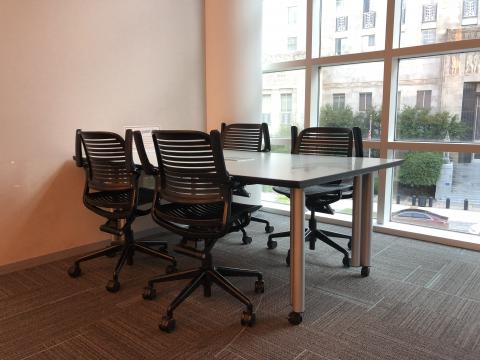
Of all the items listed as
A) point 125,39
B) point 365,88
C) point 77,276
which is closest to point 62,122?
point 125,39

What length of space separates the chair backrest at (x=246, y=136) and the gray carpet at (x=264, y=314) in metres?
1.13

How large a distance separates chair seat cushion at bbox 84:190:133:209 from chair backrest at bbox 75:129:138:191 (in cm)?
8

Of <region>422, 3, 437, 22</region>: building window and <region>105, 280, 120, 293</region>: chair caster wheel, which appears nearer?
<region>105, 280, 120, 293</region>: chair caster wheel

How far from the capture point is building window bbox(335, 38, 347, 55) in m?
3.94

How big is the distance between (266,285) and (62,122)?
195 cm

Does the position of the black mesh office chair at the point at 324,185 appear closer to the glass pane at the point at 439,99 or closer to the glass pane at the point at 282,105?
the glass pane at the point at 439,99

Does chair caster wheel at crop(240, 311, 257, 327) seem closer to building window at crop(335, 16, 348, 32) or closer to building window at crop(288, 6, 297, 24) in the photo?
building window at crop(335, 16, 348, 32)

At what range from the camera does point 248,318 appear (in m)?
2.09

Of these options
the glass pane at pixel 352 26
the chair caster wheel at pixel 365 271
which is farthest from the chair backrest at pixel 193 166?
the glass pane at pixel 352 26

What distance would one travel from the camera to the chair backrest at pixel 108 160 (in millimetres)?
2484

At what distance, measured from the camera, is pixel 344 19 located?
3934 mm

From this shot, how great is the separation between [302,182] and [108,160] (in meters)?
1.35

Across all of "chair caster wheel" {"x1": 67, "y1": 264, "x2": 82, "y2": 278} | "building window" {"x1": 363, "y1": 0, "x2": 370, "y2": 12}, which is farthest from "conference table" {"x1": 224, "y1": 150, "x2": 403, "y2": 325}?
"building window" {"x1": 363, "y1": 0, "x2": 370, "y2": 12}

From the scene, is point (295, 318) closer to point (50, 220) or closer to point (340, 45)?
Result: point (50, 220)
